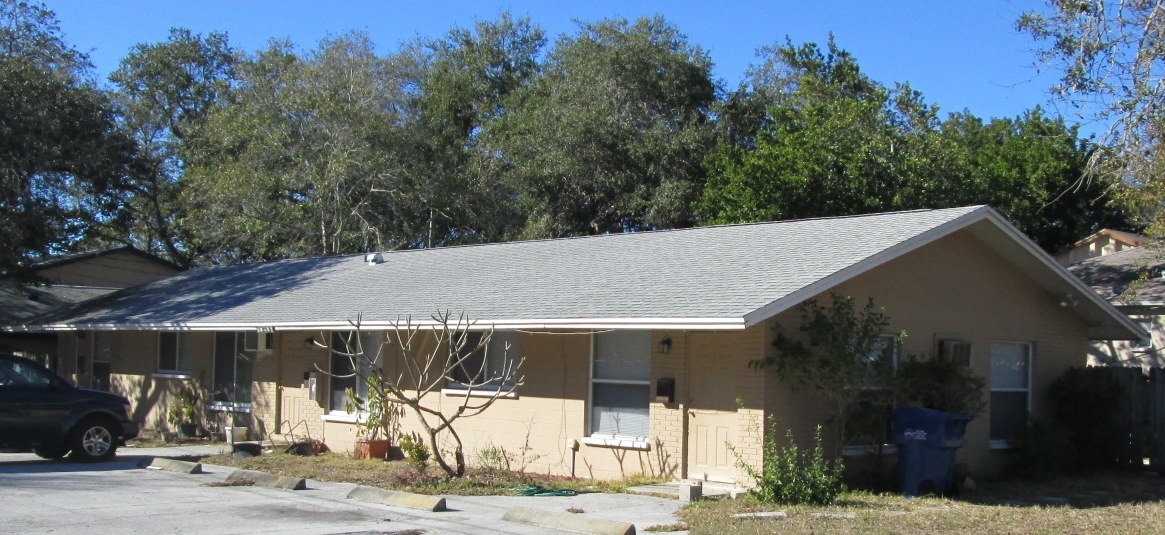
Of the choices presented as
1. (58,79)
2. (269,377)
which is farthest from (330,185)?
(269,377)

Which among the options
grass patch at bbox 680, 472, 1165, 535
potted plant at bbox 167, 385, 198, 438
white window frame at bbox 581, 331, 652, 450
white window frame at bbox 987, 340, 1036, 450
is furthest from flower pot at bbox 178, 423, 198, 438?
white window frame at bbox 987, 340, 1036, 450

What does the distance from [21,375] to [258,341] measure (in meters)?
4.25

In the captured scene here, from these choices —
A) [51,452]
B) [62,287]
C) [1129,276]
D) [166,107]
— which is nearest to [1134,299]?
[1129,276]

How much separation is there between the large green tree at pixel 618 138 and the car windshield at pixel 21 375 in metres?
18.4

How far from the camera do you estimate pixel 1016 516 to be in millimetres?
11734

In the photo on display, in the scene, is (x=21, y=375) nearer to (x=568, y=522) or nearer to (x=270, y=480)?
(x=270, y=480)

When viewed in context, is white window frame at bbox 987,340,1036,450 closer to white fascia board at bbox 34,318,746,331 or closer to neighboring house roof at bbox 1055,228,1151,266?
white fascia board at bbox 34,318,746,331

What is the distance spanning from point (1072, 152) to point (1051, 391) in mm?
18653

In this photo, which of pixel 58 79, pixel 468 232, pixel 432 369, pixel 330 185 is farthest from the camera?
pixel 468 232

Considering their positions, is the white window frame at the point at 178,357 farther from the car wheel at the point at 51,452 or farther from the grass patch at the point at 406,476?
the grass patch at the point at 406,476

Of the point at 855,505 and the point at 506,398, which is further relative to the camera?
the point at 506,398

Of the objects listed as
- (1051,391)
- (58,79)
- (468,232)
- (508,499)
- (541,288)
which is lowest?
(508,499)

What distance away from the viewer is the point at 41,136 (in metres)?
24.0

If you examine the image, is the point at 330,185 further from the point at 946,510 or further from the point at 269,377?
the point at 946,510
